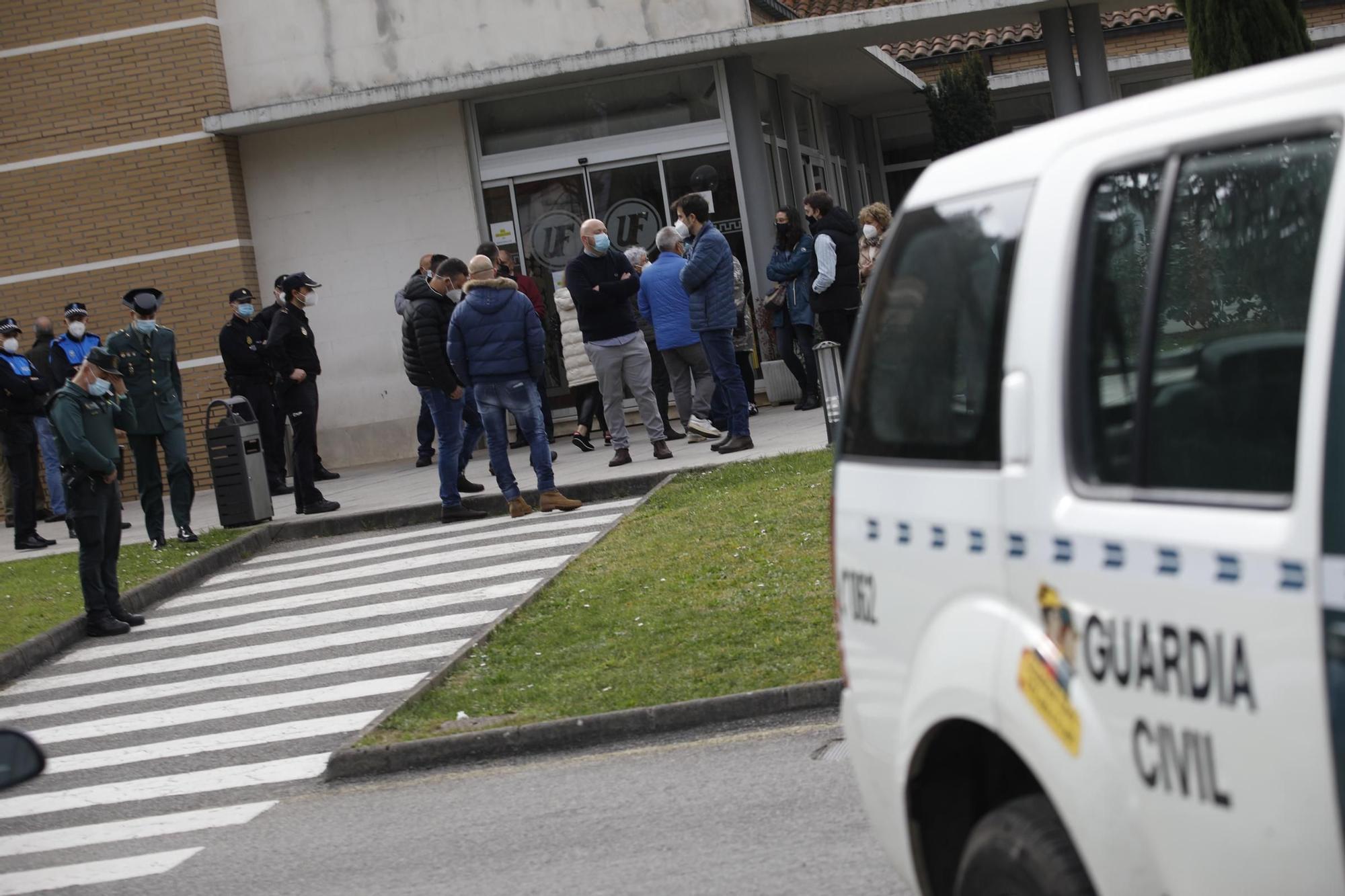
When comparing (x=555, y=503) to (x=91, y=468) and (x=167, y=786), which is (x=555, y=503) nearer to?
(x=91, y=468)

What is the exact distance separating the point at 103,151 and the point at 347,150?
9.65 feet

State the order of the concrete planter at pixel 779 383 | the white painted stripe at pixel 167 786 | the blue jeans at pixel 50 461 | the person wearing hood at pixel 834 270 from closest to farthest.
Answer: the white painted stripe at pixel 167 786 < the person wearing hood at pixel 834 270 < the blue jeans at pixel 50 461 < the concrete planter at pixel 779 383

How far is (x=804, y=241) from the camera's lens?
16625 millimetres

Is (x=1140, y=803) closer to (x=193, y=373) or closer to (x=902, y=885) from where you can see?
(x=902, y=885)

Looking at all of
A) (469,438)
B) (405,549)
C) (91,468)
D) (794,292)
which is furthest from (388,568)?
(794,292)

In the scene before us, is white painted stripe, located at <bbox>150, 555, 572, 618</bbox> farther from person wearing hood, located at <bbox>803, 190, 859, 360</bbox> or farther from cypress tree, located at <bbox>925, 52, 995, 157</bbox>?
cypress tree, located at <bbox>925, 52, 995, 157</bbox>

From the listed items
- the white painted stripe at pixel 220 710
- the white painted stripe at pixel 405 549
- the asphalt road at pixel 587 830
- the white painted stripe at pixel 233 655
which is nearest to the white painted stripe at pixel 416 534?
the white painted stripe at pixel 405 549

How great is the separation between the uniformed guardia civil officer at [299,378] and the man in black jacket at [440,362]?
174 cm

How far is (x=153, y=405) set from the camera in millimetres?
14055

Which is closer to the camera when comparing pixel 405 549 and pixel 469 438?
pixel 405 549

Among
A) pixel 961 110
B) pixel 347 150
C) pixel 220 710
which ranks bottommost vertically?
pixel 220 710

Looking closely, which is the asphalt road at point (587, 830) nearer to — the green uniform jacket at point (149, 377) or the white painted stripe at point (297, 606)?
the white painted stripe at point (297, 606)

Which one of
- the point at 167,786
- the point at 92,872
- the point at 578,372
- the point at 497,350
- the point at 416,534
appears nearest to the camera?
the point at 92,872

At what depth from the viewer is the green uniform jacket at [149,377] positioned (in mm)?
13938
